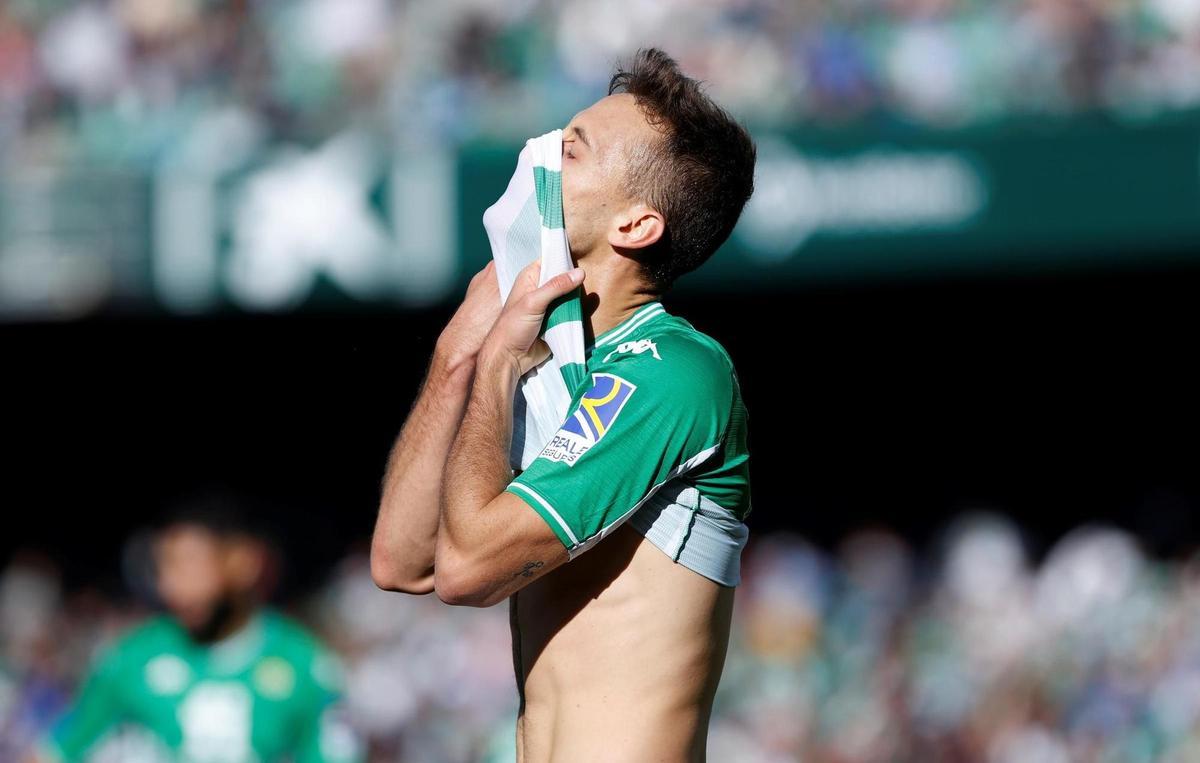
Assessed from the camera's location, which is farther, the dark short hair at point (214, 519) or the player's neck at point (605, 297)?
the dark short hair at point (214, 519)

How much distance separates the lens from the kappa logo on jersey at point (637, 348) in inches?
104

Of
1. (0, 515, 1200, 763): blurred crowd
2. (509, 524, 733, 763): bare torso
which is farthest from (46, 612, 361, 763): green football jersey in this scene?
(0, 515, 1200, 763): blurred crowd

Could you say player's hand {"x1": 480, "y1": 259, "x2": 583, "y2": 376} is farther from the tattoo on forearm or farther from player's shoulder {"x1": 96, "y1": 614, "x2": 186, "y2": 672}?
player's shoulder {"x1": 96, "y1": 614, "x2": 186, "y2": 672}

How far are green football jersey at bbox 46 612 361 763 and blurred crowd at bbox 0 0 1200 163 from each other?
4.44 meters

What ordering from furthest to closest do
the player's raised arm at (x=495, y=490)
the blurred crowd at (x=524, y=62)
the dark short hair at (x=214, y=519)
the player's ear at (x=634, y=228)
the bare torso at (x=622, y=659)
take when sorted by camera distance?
the blurred crowd at (x=524, y=62), the dark short hair at (x=214, y=519), the player's ear at (x=634, y=228), the bare torso at (x=622, y=659), the player's raised arm at (x=495, y=490)

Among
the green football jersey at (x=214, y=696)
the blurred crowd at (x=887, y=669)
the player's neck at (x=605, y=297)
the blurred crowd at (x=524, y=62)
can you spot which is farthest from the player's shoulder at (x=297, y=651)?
the blurred crowd at (x=524, y=62)

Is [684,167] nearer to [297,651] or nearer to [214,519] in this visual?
[214,519]

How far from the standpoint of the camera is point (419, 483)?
299cm

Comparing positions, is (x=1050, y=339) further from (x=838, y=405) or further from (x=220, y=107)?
(x=220, y=107)

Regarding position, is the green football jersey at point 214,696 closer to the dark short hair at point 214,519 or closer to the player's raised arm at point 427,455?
the dark short hair at point 214,519

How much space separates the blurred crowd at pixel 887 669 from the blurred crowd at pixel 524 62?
3022 millimetres

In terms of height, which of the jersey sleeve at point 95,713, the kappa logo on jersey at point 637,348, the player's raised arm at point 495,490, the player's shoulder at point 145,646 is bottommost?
the jersey sleeve at point 95,713

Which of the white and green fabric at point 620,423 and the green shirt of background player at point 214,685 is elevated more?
the white and green fabric at point 620,423

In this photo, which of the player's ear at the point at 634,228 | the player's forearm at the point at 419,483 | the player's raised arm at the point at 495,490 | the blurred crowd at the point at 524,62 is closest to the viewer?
the player's raised arm at the point at 495,490
